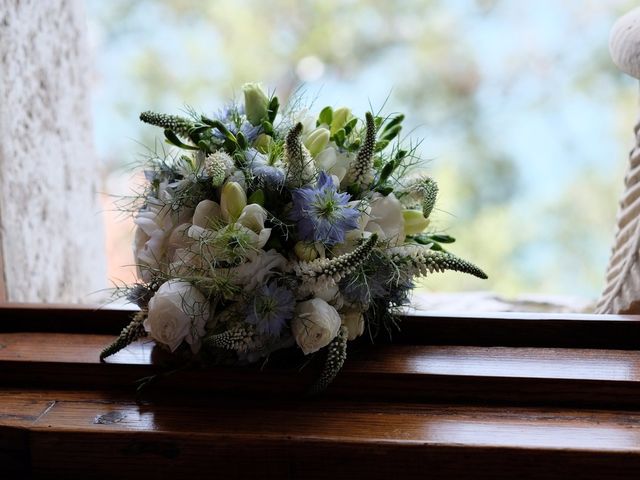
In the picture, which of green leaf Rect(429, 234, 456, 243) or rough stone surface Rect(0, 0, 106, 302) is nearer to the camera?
green leaf Rect(429, 234, 456, 243)

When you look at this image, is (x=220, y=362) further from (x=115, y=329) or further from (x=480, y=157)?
(x=480, y=157)

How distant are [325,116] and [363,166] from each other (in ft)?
0.31

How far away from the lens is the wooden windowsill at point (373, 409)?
26.2 inches

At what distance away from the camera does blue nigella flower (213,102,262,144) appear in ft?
A: 2.51

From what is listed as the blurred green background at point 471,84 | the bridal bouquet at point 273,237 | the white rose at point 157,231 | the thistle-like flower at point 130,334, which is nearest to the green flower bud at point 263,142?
the bridal bouquet at point 273,237

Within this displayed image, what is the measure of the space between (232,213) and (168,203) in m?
0.09

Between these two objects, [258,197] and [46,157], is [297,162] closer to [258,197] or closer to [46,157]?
[258,197]

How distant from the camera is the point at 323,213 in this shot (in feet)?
2.27

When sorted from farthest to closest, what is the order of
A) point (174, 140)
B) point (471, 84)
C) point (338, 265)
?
1. point (471, 84)
2. point (174, 140)
3. point (338, 265)

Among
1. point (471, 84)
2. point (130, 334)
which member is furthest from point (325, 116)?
point (471, 84)

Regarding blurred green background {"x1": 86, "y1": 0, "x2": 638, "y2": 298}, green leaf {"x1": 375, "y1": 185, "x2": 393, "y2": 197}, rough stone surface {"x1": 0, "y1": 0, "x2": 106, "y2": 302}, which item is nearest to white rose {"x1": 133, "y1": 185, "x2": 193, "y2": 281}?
green leaf {"x1": 375, "y1": 185, "x2": 393, "y2": 197}

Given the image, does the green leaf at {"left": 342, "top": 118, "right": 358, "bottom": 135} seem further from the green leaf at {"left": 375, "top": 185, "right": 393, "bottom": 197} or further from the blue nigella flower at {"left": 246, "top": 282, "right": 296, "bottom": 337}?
the blue nigella flower at {"left": 246, "top": 282, "right": 296, "bottom": 337}

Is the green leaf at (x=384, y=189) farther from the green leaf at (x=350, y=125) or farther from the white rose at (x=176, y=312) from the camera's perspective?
the white rose at (x=176, y=312)

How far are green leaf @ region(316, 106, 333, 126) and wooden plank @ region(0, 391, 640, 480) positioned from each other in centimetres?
32
